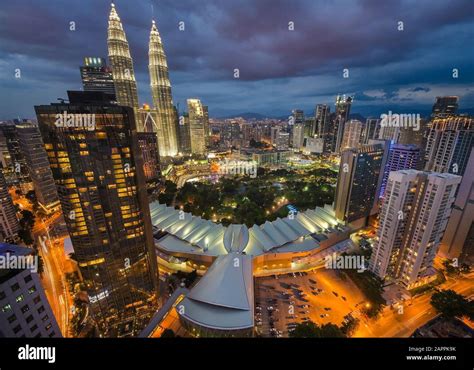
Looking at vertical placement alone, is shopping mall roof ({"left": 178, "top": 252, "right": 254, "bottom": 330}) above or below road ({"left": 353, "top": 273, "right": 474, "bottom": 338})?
above

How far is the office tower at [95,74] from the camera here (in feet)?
191

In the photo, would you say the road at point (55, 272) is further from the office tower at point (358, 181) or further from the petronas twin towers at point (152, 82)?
the petronas twin towers at point (152, 82)

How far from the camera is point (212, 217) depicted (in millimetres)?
34844

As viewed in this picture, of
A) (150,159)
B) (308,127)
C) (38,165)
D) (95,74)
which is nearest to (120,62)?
(95,74)

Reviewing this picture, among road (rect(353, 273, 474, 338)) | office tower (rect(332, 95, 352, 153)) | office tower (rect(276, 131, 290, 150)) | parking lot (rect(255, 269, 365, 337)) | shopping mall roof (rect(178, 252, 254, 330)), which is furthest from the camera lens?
office tower (rect(276, 131, 290, 150))

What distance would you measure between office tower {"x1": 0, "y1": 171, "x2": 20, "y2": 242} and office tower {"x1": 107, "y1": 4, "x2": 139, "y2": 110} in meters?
39.5

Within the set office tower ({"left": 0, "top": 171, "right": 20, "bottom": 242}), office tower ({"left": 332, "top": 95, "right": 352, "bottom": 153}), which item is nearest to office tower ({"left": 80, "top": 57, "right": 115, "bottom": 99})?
office tower ({"left": 0, "top": 171, "right": 20, "bottom": 242})

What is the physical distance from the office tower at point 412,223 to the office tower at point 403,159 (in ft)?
53.9

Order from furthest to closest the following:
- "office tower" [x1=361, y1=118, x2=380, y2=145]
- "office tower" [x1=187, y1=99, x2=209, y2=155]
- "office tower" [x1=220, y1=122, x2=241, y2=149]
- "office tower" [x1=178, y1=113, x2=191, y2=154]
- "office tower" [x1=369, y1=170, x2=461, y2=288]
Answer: "office tower" [x1=220, y1=122, x2=241, y2=149] < "office tower" [x1=187, y1=99, x2=209, y2=155] < "office tower" [x1=178, y1=113, x2=191, y2=154] < "office tower" [x1=361, y1=118, x2=380, y2=145] < "office tower" [x1=369, y1=170, x2=461, y2=288]

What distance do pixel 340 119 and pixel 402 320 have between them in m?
85.0

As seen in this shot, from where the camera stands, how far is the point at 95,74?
59.3 m

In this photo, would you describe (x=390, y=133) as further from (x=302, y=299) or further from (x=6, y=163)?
(x=6, y=163)

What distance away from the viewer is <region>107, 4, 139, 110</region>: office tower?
179ft

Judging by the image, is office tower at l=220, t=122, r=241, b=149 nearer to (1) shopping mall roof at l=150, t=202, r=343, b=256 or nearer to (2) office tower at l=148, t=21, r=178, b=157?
(2) office tower at l=148, t=21, r=178, b=157
